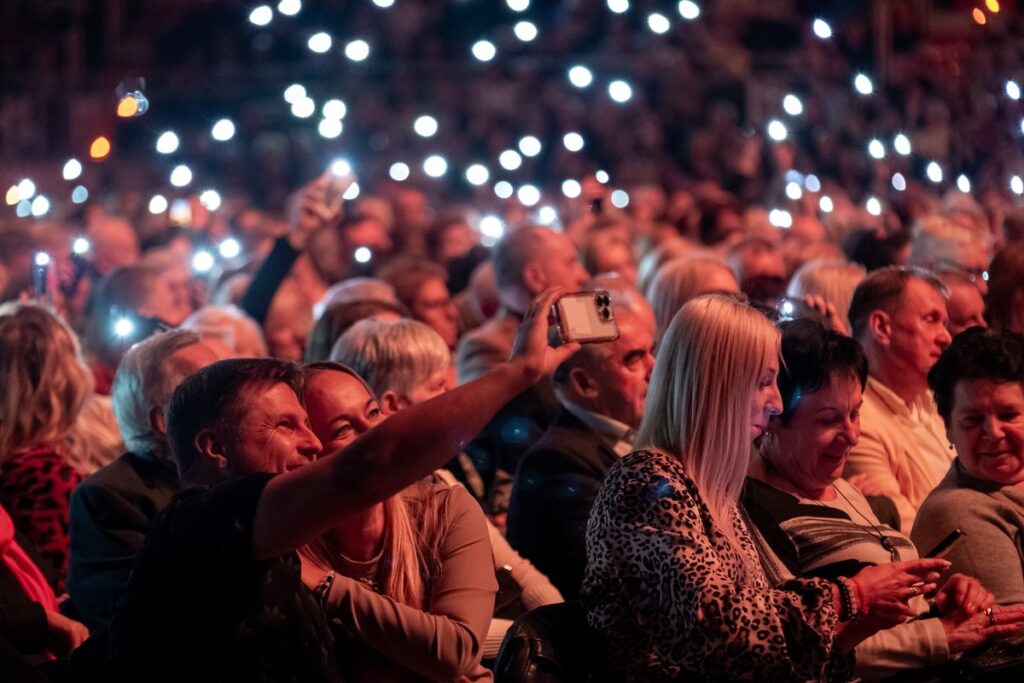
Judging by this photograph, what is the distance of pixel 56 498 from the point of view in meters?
4.40

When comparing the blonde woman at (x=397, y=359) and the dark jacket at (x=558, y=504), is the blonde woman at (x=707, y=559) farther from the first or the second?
the blonde woman at (x=397, y=359)

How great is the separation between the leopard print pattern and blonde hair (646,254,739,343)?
2899 millimetres

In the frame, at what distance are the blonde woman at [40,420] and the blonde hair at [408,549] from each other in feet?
4.65

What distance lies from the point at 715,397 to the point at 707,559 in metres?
0.43

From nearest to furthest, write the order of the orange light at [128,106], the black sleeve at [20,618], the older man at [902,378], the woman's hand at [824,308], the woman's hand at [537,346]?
1. the woman's hand at [537,346]
2. the black sleeve at [20,618]
3. the older man at [902,378]
4. the woman's hand at [824,308]
5. the orange light at [128,106]

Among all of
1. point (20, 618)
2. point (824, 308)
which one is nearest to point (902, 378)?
point (824, 308)

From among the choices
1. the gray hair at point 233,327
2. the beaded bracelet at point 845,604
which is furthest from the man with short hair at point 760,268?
the beaded bracelet at point 845,604

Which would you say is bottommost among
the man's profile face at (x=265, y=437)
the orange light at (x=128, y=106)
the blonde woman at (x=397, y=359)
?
the blonde woman at (x=397, y=359)

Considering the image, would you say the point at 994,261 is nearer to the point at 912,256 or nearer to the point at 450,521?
the point at 912,256

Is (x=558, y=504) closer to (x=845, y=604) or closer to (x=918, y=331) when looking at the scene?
(x=845, y=604)

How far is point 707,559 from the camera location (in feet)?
9.95

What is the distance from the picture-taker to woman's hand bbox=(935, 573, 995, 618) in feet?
11.8

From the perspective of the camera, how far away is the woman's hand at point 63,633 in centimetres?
384

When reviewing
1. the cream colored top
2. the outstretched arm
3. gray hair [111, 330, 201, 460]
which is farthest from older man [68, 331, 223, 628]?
the cream colored top
